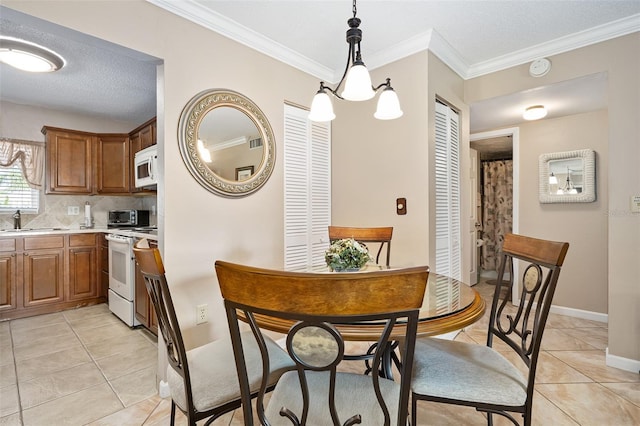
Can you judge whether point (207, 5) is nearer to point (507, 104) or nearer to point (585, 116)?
point (507, 104)

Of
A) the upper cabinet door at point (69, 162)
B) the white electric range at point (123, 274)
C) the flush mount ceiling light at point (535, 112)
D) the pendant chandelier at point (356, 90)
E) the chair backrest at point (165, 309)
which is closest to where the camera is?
the chair backrest at point (165, 309)

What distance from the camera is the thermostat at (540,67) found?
2.54 meters

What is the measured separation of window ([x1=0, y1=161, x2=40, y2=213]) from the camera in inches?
144

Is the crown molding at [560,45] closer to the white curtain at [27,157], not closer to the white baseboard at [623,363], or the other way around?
the white baseboard at [623,363]

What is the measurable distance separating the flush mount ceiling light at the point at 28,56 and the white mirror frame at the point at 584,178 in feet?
16.5

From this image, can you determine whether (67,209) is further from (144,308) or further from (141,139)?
(144,308)

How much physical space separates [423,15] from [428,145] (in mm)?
922

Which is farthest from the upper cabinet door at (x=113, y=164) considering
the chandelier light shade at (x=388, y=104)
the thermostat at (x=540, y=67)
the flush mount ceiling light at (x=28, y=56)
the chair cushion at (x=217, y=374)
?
the thermostat at (x=540, y=67)

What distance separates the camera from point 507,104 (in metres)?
3.11

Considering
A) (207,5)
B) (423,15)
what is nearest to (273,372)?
(207,5)

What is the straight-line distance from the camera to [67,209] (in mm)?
4070

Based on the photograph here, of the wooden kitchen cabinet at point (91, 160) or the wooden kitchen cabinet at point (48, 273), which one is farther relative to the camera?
the wooden kitchen cabinet at point (91, 160)

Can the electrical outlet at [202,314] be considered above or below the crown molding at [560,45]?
below

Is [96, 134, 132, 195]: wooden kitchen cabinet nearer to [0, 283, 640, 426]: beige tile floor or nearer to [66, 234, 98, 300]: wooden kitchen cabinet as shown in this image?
[66, 234, 98, 300]: wooden kitchen cabinet
